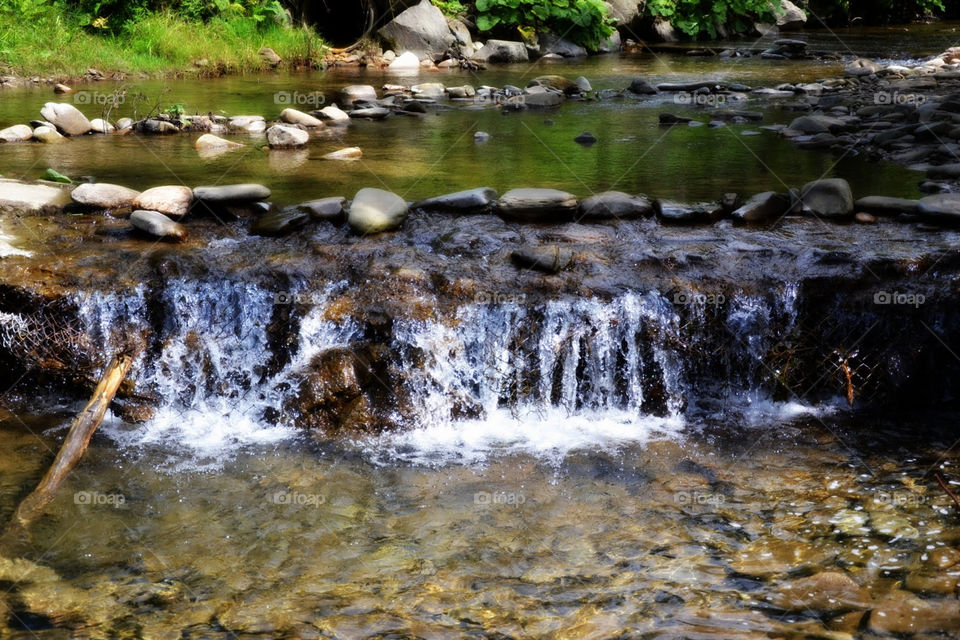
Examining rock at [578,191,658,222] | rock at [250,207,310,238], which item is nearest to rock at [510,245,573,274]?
rock at [578,191,658,222]

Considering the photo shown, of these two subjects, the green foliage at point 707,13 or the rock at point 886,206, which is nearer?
the rock at point 886,206

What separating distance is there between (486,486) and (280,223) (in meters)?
2.44

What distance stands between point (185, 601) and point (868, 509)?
8.69ft

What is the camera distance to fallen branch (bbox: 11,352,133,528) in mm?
3693

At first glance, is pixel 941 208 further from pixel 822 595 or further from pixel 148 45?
pixel 148 45

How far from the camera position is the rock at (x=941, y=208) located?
17.8 feet

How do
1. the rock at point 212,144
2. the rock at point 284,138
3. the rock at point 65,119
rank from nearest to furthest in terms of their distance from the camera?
the rock at point 212,144
the rock at point 284,138
the rock at point 65,119

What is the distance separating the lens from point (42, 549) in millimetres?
3428

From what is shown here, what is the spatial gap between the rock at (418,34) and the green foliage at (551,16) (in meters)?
1.23

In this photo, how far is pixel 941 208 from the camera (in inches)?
215

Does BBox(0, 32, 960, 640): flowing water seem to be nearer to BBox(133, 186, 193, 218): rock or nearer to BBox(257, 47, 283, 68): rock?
BBox(133, 186, 193, 218): rock

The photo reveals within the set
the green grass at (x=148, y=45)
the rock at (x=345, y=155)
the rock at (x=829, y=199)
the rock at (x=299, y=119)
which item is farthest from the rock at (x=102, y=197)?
the green grass at (x=148, y=45)

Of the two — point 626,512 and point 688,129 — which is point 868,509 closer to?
point 626,512

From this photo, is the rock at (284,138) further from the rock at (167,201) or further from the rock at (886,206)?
the rock at (886,206)
